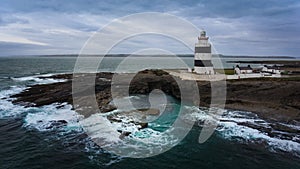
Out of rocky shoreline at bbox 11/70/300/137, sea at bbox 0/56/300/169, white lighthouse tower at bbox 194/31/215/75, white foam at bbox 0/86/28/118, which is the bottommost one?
sea at bbox 0/56/300/169

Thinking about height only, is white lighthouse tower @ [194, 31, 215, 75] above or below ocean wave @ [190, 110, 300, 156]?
above

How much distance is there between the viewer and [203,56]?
1021 inches

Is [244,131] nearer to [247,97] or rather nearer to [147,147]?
[147,147]

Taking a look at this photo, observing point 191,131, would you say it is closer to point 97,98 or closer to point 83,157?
point 83,157

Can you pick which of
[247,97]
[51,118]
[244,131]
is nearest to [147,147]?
[244,131]

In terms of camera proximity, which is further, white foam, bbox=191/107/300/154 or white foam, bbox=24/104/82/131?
white foam, bbox=24/104/82/131

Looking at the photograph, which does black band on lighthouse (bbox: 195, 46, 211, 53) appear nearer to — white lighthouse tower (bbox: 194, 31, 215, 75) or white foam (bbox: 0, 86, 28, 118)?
white lighthouse tower (bbox: 194, 31, 215, 75)

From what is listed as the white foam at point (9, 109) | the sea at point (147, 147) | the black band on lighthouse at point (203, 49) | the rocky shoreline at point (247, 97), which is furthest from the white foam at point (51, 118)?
the black band on lighthouse at point (203, 49)

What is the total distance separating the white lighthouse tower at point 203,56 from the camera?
83.9 ft

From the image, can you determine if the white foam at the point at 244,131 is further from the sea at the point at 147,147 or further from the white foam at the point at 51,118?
the white foam at the point at 51,118

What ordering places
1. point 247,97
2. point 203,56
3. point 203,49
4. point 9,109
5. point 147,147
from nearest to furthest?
point 147,147 → point 9,109 → point 247,97 → point 203,56 → point 203,49

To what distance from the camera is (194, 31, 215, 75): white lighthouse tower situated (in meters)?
25.6

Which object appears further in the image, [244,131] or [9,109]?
[9,109]

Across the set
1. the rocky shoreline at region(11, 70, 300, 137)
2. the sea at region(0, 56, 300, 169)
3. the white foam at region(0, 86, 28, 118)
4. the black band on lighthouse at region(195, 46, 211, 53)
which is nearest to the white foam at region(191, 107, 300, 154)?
the sea at region(0, 56, 300, 169)
